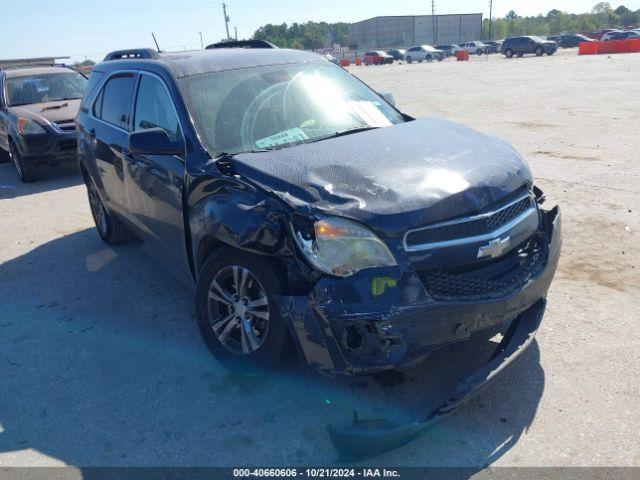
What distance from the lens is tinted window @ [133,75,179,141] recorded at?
4207mm

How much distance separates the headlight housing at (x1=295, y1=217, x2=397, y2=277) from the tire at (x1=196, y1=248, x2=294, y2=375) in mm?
298

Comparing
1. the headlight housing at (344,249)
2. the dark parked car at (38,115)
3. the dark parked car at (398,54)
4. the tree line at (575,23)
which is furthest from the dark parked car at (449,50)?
the headlight housing at (344,249)

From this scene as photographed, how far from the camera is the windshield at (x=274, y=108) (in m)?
4.00

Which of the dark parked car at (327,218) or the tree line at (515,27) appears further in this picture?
the tree line at (515,27)

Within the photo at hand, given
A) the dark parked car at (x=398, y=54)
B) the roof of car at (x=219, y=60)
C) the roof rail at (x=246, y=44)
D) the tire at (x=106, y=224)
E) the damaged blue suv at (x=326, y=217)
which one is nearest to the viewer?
the damaged blue suv at (x=326, y=217)

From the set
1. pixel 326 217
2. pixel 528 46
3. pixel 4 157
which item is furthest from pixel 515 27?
pixel 326 217

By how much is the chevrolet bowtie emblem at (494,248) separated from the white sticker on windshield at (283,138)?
158cm

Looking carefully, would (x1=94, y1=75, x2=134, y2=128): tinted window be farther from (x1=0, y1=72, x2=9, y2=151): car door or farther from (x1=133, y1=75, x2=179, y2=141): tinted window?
(x1=0, y1=72, x2=9, y2=151): car door

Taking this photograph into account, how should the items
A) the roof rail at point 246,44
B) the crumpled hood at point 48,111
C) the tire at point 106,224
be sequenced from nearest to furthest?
Answer: the roof rail at point 246,44 → the tire at point 106,224 → the crumpled hood at point 48,111

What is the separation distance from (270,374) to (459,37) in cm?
11742

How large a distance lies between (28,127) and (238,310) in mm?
8063

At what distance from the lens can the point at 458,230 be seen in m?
2.99

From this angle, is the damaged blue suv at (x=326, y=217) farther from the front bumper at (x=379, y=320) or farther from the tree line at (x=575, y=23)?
the tree line at (x=575, y=23)

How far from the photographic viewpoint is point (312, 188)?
10.2ft
